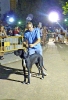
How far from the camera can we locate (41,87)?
6988mm

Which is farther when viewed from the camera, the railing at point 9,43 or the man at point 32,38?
the railing at point 9,43

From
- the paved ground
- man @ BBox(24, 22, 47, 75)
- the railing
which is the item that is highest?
man @ BBox(24, 22, 47, 75)

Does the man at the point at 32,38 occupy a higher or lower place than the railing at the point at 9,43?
higher

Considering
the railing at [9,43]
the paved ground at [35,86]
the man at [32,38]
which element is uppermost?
the man at [32,38]

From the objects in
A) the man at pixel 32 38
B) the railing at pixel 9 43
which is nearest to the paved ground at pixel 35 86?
the man at pixel 32 38

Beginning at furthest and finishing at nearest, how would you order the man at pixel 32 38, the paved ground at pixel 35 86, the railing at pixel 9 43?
the railing at pixel 9 43, the man at pixel 32 38, the paved ground at pixel 35 86

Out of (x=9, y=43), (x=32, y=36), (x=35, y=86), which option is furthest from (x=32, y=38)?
(x=9, y=43)

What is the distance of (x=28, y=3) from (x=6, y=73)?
41.5 meters

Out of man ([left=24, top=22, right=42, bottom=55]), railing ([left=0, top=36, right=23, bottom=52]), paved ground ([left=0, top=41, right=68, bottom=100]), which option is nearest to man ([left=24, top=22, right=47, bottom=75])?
man ([left=24, top=22, right=42, bottom=55])

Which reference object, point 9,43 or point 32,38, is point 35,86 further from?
point 9,43

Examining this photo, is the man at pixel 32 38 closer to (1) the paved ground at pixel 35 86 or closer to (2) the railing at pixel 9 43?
(1) the paved ground at pixel 35 86

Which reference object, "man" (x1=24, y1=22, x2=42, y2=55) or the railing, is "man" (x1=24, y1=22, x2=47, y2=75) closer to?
"man" (x1=24, y1=22, x2=42, y2=55)

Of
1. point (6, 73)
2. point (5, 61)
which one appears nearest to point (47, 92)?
point (6, 73)

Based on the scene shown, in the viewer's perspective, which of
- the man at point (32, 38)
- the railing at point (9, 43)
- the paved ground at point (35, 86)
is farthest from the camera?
the railing at point (9, 43)
